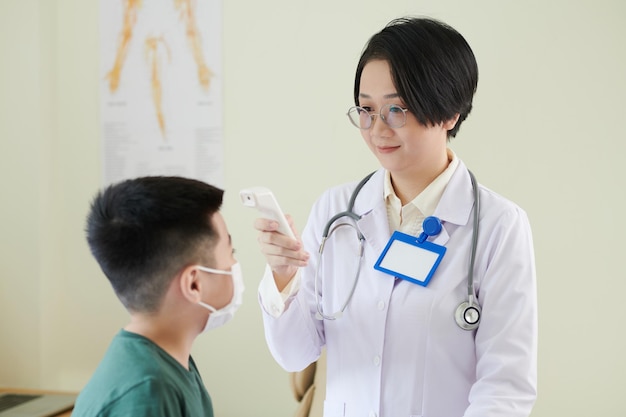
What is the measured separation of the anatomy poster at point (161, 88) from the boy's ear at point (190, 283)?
164 cm

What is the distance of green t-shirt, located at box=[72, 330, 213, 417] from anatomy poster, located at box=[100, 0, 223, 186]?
1.76m

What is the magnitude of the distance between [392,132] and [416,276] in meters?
0.31

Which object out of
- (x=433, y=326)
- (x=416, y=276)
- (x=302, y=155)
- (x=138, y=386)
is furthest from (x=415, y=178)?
(x=302, y=155)

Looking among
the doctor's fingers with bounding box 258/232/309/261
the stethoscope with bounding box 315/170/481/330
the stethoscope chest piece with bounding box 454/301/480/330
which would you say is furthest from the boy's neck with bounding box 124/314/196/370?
the stethoscope chest piece with bounding box 454/301/480/330

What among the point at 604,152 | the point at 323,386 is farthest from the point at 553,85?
the point at 323,386

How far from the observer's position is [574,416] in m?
2.44

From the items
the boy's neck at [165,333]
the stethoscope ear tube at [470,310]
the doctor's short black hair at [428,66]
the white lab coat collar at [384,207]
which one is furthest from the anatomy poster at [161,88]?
the boy's neck at [165,333]

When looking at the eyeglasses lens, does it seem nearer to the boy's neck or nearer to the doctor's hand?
the doctor's hand

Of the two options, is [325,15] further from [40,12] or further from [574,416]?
[574,416]

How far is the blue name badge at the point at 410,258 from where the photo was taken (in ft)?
4.96

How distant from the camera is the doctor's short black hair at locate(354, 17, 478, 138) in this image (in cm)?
149

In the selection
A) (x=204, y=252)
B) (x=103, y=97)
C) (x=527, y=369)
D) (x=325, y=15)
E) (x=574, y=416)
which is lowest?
(x=574, y=416)

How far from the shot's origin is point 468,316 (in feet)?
4.73

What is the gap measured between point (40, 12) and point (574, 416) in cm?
256
